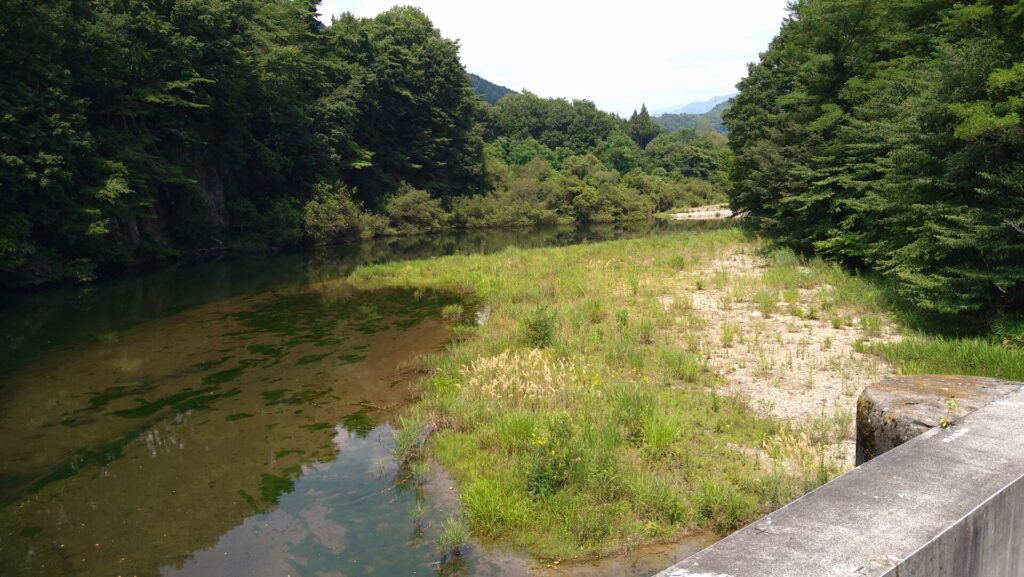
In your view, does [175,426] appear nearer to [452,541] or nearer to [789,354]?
[452,541]

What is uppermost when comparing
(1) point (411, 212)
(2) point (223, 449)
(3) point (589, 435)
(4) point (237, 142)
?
(4) point (237, 142)

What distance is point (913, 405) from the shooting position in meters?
4.12

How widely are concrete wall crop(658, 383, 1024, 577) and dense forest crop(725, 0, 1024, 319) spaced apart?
31.7ft

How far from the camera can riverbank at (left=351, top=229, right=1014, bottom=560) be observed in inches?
260

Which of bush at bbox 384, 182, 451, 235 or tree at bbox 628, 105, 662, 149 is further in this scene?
tree at bbox 628, 105, 662, 149

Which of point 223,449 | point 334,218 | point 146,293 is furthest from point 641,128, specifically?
point 223,449

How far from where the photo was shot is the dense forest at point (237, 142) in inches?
980

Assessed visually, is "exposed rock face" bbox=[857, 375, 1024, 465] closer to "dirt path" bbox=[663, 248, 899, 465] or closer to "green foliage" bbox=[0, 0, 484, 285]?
"dirt path" bbox=[663, 248, 899, 465]

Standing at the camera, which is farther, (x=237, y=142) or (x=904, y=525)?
(x=237, y=142)

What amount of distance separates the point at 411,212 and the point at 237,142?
56.0 feet

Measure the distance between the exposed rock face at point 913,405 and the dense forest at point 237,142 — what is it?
27.7 metres

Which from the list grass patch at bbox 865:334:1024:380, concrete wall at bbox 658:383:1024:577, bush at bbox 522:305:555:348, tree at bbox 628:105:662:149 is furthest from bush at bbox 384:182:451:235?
tree at bbox 628:105:662:149

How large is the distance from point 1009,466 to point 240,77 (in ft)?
145

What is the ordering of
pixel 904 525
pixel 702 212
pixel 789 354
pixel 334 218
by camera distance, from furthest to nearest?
1. pixel 702 212
2. pixel 334 218
3. pixel 789 354
4. pixel 904 525
